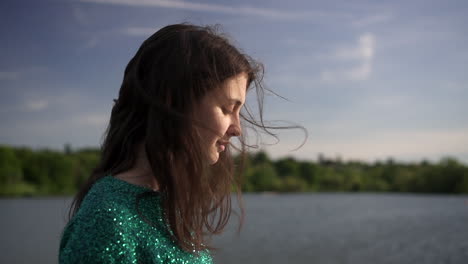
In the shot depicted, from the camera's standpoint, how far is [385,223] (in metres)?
33.2

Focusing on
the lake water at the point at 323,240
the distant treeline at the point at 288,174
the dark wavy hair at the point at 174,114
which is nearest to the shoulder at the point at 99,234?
the dark wavy hair at the point at 174,114

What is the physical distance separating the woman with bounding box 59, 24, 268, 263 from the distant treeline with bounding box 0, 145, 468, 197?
141 ft

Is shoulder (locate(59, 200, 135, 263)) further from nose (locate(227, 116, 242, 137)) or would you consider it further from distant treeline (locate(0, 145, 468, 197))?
distant treeline (locate(0, 145, 468, 197))

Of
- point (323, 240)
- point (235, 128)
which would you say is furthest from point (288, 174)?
point (235, 128)

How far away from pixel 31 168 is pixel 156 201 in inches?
2772

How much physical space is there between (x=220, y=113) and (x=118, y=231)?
39 centimetres

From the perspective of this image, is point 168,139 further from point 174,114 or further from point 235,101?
point 235,101

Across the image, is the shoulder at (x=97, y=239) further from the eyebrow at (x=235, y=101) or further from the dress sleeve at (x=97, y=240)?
the eyebrow at (x=235, y=101)

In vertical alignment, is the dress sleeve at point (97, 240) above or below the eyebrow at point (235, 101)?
below

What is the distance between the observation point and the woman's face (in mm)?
1238

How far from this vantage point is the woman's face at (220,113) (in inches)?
48.8

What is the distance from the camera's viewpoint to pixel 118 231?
3.49 ft

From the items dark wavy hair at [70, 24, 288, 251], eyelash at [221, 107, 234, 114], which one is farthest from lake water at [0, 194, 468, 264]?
eyelash at [221, 107, 234, 114]

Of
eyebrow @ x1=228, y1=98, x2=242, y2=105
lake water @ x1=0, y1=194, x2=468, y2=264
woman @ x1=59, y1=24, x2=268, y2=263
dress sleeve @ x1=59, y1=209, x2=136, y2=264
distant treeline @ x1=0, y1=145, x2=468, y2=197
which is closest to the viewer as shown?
dress sleeve @ x1=59, y1=209, x2=136, y2=264
